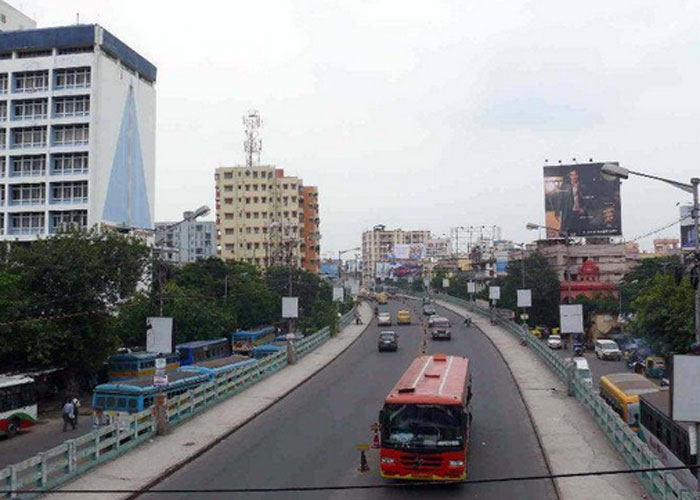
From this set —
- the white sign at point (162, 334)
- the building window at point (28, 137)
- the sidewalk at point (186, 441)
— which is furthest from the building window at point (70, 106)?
the white sign at point (162, 334)

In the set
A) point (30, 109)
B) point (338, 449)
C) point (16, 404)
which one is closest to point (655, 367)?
point (338, 449)

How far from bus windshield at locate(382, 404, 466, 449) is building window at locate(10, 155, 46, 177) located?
66237 millimetres

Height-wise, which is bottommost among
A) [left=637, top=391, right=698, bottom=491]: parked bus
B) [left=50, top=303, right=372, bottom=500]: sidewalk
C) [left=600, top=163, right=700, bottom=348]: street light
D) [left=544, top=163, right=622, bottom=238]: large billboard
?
[left=50, top=303, right=372, bottom=500]: sidewalk

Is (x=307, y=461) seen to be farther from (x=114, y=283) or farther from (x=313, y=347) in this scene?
(x=313, y=347)

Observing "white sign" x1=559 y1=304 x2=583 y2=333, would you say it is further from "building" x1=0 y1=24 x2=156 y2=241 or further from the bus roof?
"building" x1=0 y1=24 x2=156 y2=241

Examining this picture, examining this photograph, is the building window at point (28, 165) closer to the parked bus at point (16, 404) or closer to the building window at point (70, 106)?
the building window at point (70, 106)

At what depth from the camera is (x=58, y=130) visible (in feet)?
236

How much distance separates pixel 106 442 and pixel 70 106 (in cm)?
6020

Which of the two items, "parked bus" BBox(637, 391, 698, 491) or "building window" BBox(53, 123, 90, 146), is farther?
"building window" BBox(53, 123, 90, 146)

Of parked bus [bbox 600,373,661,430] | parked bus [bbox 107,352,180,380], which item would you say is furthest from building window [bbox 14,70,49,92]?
parked bus [bbox 600,373,661,430]

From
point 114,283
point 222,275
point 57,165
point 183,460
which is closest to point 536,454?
point 183,460

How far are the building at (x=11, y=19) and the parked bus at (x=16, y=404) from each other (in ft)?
222

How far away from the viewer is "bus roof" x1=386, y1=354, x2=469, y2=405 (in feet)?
53.8

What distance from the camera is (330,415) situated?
27.1 metres
